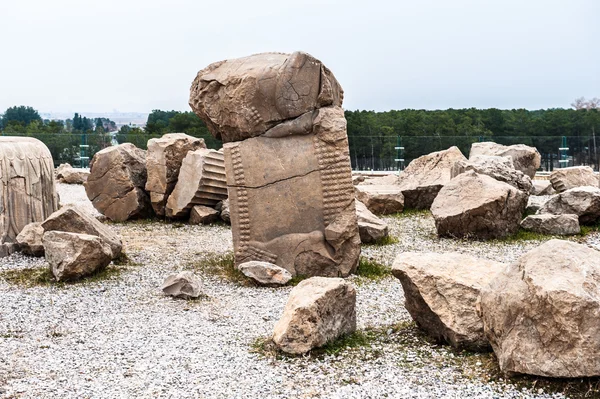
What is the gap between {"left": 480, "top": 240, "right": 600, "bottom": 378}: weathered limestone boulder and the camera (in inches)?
171

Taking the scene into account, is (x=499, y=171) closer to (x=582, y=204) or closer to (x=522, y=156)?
(x=582, y=204)

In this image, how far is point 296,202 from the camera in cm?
815

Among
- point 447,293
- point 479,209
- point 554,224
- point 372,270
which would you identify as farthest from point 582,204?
point 447,293

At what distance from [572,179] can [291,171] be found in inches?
346

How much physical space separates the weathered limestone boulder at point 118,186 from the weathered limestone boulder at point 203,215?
1072mm

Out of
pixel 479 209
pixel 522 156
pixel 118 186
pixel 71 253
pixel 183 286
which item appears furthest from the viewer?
pixel 522 156

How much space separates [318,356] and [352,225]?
10.0 ft

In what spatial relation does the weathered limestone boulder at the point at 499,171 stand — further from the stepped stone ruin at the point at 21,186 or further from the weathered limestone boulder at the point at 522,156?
the stepped stone ruin at the point at 21,186

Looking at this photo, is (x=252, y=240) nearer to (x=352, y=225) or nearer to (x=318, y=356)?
(x=352, y=225)

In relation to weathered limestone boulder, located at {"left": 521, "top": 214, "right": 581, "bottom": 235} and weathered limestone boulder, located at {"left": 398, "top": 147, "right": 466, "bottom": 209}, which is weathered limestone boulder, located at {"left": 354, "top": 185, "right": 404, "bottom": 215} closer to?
weathered limestone boulder, located at {"left": 398, "top": 147, "right": 466, "bottom": 209}

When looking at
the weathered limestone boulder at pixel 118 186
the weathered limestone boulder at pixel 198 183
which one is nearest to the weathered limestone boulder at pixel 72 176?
the weathered limestone boulder at pixel 118 186

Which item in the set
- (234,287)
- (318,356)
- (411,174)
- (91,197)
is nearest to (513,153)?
A: (411,174)

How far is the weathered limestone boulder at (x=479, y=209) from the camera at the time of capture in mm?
10094

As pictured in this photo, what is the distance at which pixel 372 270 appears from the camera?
846 centimetres
